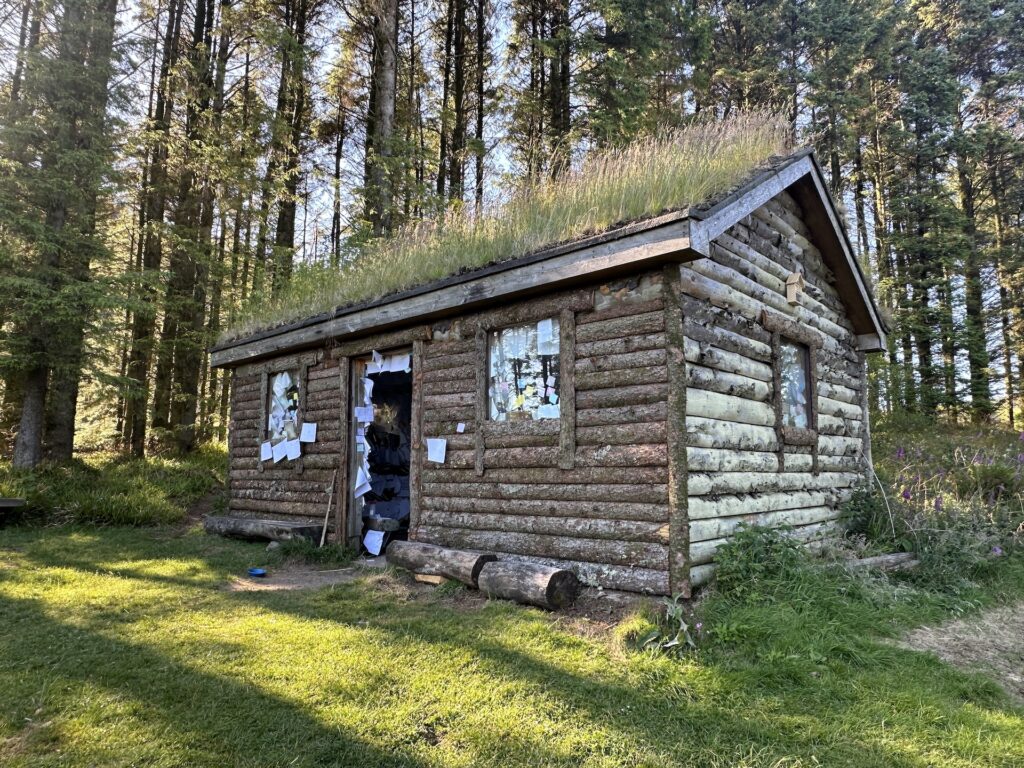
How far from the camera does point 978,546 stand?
6.89 meters

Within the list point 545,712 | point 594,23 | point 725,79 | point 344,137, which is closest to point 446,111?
point 344,137

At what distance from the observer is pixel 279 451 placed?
9.59 metres

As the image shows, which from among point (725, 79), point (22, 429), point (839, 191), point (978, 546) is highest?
point (725, 79)

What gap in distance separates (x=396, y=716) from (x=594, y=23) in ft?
57.6

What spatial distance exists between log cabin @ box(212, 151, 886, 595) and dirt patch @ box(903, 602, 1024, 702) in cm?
164

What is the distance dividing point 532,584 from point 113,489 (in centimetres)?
987

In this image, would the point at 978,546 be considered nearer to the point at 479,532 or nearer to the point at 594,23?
the point at 479,532

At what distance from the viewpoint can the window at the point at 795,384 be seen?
693cm

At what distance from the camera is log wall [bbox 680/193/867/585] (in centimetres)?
539

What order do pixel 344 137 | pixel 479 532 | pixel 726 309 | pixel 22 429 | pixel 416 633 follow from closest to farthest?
pixel 416 633
pixel 726 309
pixel 479 532
pixel 22 429
pixel 344 137

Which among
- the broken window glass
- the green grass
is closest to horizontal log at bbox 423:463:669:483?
the broken window glass

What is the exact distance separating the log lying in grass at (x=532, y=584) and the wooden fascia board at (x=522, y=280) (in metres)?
2.74

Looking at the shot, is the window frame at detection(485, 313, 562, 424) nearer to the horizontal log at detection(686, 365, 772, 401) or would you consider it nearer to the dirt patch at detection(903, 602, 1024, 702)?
the horizontal log at detection(686, 365, 772, 401)

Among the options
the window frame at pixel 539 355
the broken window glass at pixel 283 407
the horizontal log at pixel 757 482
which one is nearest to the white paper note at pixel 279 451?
the broken window glass at pixel 283 407
